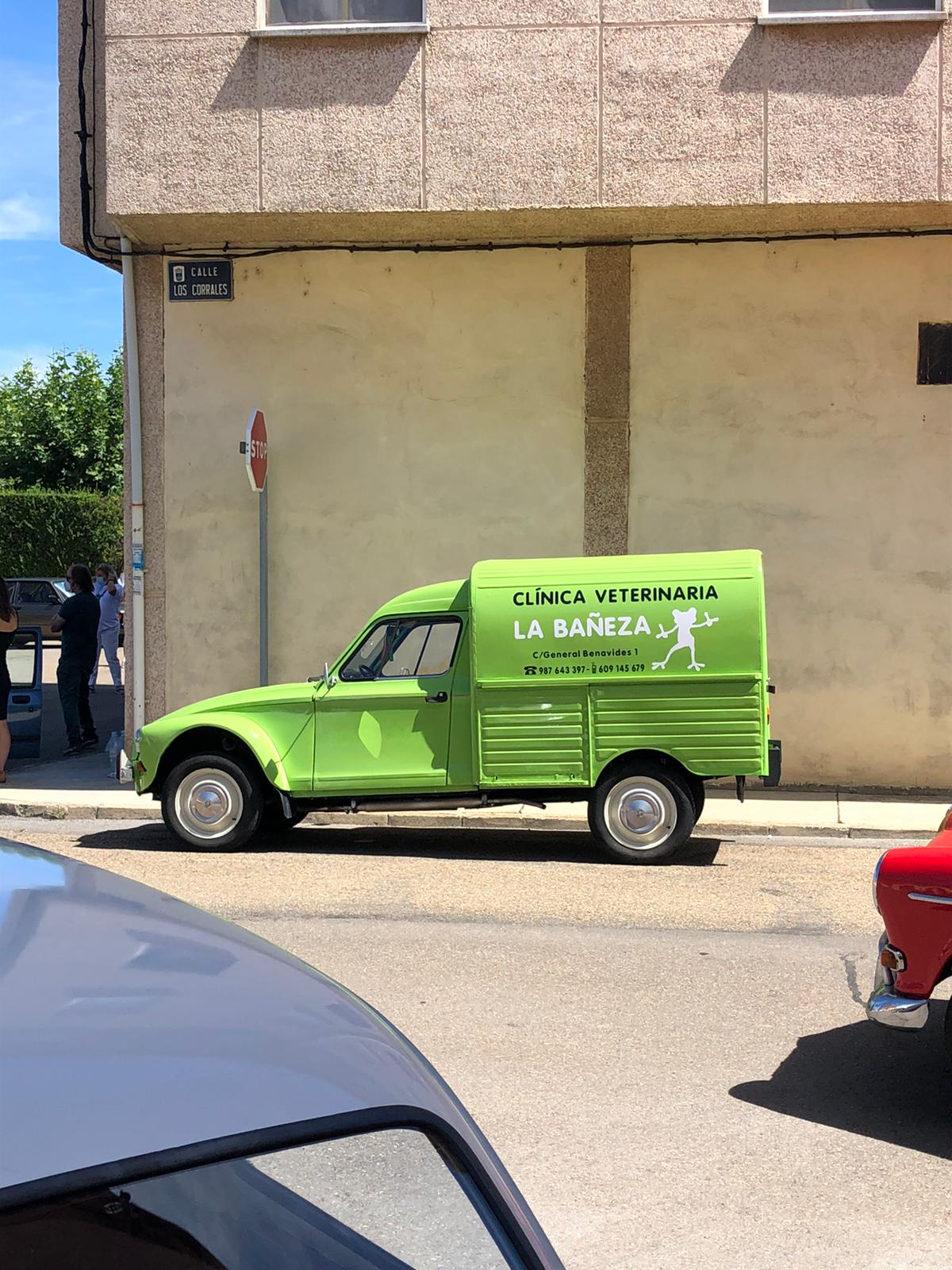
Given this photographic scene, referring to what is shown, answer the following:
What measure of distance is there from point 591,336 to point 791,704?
3.90m

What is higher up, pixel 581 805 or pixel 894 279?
pixel 894 279

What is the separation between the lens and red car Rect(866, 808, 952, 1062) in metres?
4.49

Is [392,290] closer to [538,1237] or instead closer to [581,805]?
[581,805]

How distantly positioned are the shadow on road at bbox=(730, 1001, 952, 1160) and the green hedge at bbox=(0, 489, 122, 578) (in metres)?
34.9

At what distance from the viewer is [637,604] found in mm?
9203

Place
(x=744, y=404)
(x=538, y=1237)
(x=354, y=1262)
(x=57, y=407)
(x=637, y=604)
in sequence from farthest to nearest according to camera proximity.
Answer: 1. (x=57, y=407)
2. (x=744, y=404)
3. (x=637, y=604)
4. (x=354, y=1262)
5. (x=538, y=1237)

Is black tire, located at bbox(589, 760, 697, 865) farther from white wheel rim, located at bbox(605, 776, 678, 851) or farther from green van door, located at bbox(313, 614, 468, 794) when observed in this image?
green van door, located at bbox(313, 614, 468, 794)

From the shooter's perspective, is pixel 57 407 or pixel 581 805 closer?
pixel 581 805

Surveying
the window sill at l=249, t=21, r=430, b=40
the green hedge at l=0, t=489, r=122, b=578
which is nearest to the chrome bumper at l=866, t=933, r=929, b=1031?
Answer: the window sill at l=249, t=21, r=430, b=40

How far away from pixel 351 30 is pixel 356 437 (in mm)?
3561

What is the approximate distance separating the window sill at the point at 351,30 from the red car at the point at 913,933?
935 centimetres

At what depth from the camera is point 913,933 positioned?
454 centimetres

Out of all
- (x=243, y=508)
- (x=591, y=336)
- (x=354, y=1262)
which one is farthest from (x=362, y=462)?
(x=354, y=1262)

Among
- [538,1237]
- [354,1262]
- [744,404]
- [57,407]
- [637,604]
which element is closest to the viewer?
[538,1237]
